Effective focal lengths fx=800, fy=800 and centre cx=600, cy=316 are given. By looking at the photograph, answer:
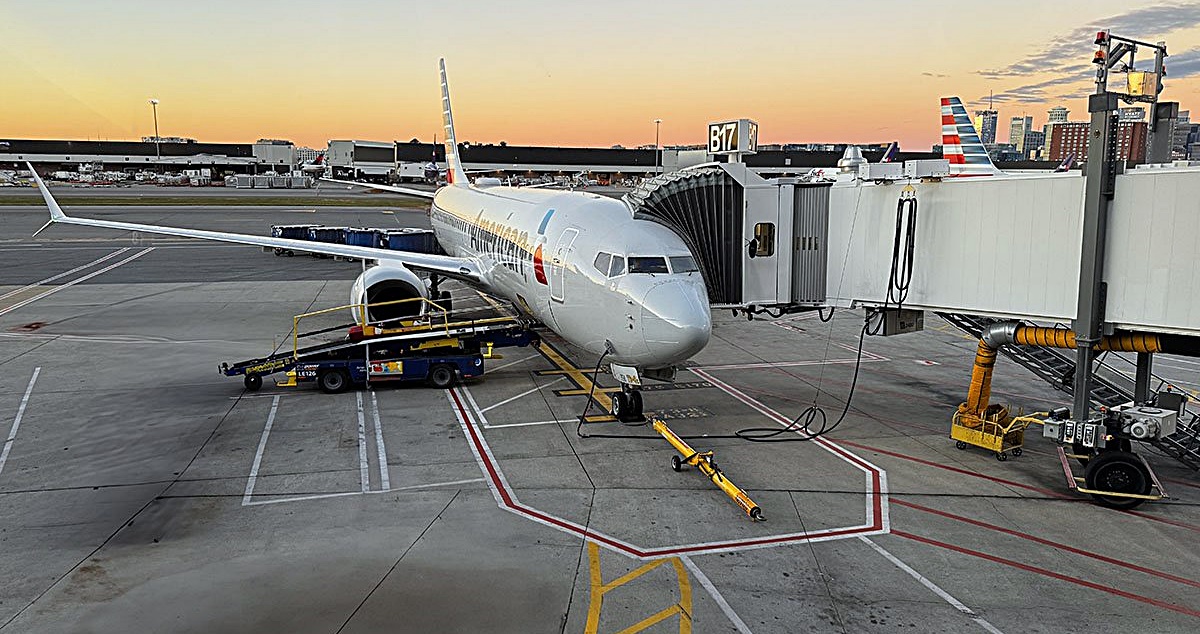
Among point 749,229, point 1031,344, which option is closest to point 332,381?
point 749,229

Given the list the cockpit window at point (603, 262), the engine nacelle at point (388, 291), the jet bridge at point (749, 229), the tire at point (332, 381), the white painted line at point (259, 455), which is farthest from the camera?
the engine nacelle at point (388, 291)

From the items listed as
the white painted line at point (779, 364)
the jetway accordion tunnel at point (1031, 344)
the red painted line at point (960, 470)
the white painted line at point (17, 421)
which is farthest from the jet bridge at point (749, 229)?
the white painted line at point (17, 421)

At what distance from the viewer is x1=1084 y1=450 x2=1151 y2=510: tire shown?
43.8 ft

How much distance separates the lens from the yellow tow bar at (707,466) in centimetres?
1270

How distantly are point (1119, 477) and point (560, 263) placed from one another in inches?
447

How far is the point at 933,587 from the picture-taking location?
411 inches

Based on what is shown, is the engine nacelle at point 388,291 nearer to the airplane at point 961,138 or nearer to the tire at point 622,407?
the tire at point 622,407

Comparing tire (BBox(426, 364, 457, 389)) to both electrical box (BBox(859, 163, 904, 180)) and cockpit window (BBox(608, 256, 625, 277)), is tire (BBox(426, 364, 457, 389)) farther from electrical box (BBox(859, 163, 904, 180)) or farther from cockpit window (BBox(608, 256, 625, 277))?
electrical box (BBox(859, 163, 904, 180))

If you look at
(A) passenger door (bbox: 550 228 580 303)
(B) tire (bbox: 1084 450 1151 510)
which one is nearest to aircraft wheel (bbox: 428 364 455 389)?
(A) passenger door (bbox: 550 228 580 303)

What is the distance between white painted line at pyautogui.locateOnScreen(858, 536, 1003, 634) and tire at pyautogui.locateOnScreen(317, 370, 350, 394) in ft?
43.2

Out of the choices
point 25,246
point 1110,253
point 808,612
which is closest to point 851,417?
point 1110,253

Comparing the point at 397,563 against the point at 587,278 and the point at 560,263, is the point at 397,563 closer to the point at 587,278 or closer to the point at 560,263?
the point at 587,278

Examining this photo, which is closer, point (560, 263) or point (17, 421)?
point (17, 421)

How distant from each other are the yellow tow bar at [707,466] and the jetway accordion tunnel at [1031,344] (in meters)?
5.73
